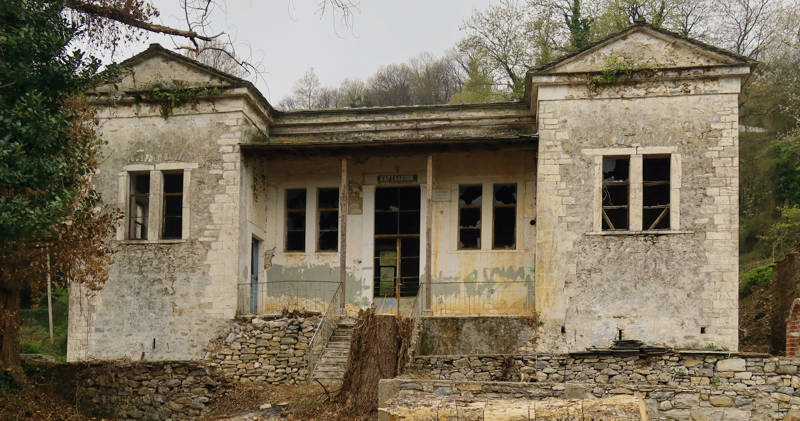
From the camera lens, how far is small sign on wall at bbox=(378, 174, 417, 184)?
19.6 m

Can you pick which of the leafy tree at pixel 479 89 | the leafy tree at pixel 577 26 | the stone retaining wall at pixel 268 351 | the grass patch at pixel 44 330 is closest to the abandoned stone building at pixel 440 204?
the stone retaining wall at pixel 268 351

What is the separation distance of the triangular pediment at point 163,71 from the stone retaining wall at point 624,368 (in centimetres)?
825

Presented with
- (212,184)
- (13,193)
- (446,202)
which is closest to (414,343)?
(446,202)

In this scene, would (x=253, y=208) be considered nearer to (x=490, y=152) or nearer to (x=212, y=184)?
(x=212, y=184)

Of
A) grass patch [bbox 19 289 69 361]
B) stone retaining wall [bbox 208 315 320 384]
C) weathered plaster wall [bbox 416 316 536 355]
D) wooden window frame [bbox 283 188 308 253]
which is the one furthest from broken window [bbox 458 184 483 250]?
grass patch [bbox 19 289 69 361]

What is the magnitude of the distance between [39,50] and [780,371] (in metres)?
12.3

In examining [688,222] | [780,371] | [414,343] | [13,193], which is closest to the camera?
[13,193]

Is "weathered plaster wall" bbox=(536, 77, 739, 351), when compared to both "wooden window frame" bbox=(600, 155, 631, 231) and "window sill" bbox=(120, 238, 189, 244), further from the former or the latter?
"window sill" bbox=(120, 238, 189, 244)

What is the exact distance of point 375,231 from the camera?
19.7 m

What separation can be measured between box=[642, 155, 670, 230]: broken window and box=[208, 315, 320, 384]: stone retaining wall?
699cm

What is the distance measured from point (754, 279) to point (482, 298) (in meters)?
9.42

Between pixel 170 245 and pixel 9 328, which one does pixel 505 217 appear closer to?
pixel 170 245

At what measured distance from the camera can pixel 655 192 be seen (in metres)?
17.1

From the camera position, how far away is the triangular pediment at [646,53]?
55.4 feet
